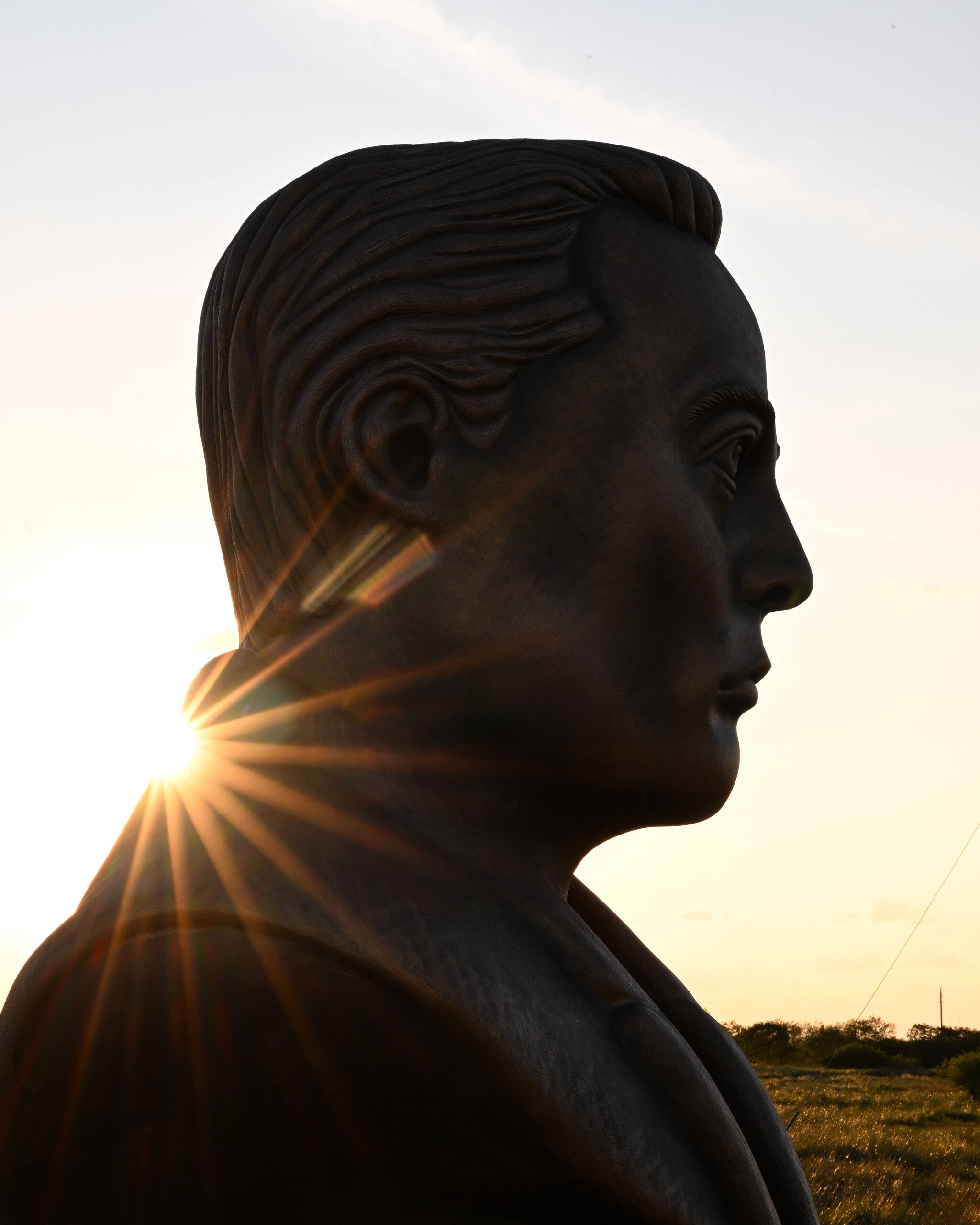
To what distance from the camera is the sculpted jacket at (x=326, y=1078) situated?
2111mm

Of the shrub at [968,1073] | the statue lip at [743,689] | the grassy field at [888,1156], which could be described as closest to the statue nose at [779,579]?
the statue lip at [743,689]

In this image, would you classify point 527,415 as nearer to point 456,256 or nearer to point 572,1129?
point 456,256

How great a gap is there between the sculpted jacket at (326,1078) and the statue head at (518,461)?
1.61ft

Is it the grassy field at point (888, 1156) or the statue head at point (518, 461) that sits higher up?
the statue head at point (518, 461)

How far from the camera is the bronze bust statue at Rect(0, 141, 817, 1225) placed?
2123 millimetres

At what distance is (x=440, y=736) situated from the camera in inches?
100

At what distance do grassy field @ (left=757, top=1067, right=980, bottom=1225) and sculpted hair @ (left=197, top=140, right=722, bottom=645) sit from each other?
494cm

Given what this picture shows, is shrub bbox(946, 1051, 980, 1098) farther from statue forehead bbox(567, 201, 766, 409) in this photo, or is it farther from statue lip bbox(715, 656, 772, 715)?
statue forehead bbox(567, 201, 766, 409)

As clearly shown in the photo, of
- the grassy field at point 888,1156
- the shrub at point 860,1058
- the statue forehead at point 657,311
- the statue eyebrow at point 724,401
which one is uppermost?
the shrub at point 860,1058

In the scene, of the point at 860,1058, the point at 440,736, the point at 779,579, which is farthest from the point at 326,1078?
the point at 860,1058

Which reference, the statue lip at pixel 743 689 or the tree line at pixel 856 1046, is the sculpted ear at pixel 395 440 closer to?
the statue lip at pixel 743 689

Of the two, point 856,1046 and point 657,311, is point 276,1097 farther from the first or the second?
point 856,1046

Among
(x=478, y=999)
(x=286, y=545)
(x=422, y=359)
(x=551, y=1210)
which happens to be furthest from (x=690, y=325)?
(x=551, y=1210)

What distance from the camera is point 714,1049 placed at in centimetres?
286
